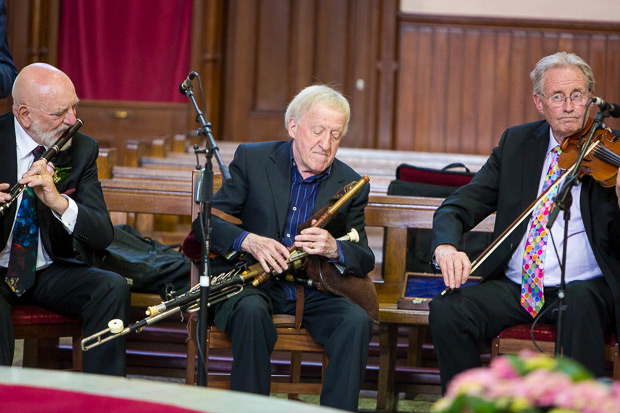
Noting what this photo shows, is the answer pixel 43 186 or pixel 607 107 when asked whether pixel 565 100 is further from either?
pixel 43 186

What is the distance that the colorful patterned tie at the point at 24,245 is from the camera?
3160 millimetres

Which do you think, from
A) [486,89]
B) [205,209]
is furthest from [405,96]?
[205,209]

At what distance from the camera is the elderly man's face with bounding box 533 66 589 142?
10.3 ft

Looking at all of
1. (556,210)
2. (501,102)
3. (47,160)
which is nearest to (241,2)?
(501,102)

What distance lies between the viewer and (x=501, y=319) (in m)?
3.09

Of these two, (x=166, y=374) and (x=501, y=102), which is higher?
(x=501, y=102)

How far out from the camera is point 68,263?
3.33 meters

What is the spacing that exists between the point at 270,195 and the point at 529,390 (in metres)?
2.20

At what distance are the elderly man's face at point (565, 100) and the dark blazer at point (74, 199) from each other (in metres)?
1.77

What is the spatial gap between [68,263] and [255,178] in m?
0.82

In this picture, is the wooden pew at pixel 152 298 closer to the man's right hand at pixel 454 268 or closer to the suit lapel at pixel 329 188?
the suit lapel at pixel 329 188

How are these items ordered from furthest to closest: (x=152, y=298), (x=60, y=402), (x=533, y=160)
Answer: (x=152, y=298), (x=533, y=160), (x=60, y=402)

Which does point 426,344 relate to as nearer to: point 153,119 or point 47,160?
point 47,160

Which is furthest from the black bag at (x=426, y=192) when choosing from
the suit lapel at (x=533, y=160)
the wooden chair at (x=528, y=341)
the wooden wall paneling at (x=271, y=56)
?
the wooden wall paneling at (x=271, y=56)
